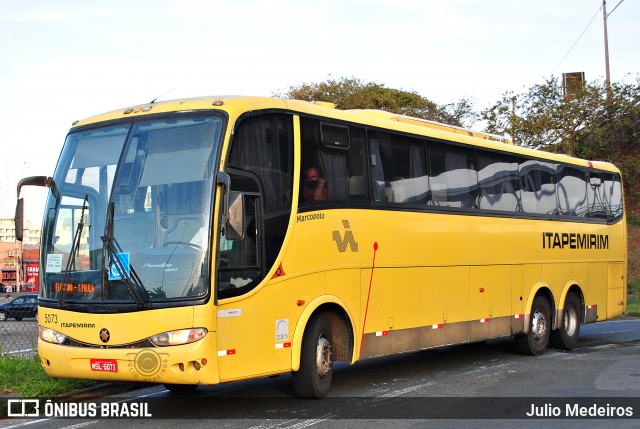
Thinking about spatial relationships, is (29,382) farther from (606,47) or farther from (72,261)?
(606,47)

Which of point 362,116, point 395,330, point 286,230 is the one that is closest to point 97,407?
point 286,230

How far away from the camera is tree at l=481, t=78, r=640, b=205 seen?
4206 centimetres

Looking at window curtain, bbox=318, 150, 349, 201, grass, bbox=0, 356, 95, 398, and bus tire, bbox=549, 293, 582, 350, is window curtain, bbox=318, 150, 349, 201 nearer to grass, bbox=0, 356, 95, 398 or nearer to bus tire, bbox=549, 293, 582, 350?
grass, bbox=0, 356, 95, 398

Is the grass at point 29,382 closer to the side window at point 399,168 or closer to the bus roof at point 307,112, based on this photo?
the bus roof at point 307,112

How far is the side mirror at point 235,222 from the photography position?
9.00 m

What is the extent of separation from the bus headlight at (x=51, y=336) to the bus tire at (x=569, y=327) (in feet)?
35.0

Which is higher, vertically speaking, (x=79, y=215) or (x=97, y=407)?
(x=79, y=215)

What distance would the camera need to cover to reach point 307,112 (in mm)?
10906

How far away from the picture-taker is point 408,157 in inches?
507

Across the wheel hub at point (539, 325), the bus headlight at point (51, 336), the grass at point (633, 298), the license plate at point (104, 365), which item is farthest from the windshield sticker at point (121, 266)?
the grass at point (633, 298)

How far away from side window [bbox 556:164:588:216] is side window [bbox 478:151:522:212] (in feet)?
6.05

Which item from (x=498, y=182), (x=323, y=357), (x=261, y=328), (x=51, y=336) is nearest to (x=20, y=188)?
(x=51, y=336)

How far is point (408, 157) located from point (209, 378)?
535 cm

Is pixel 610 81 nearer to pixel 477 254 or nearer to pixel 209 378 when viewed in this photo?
pixel 477 254
